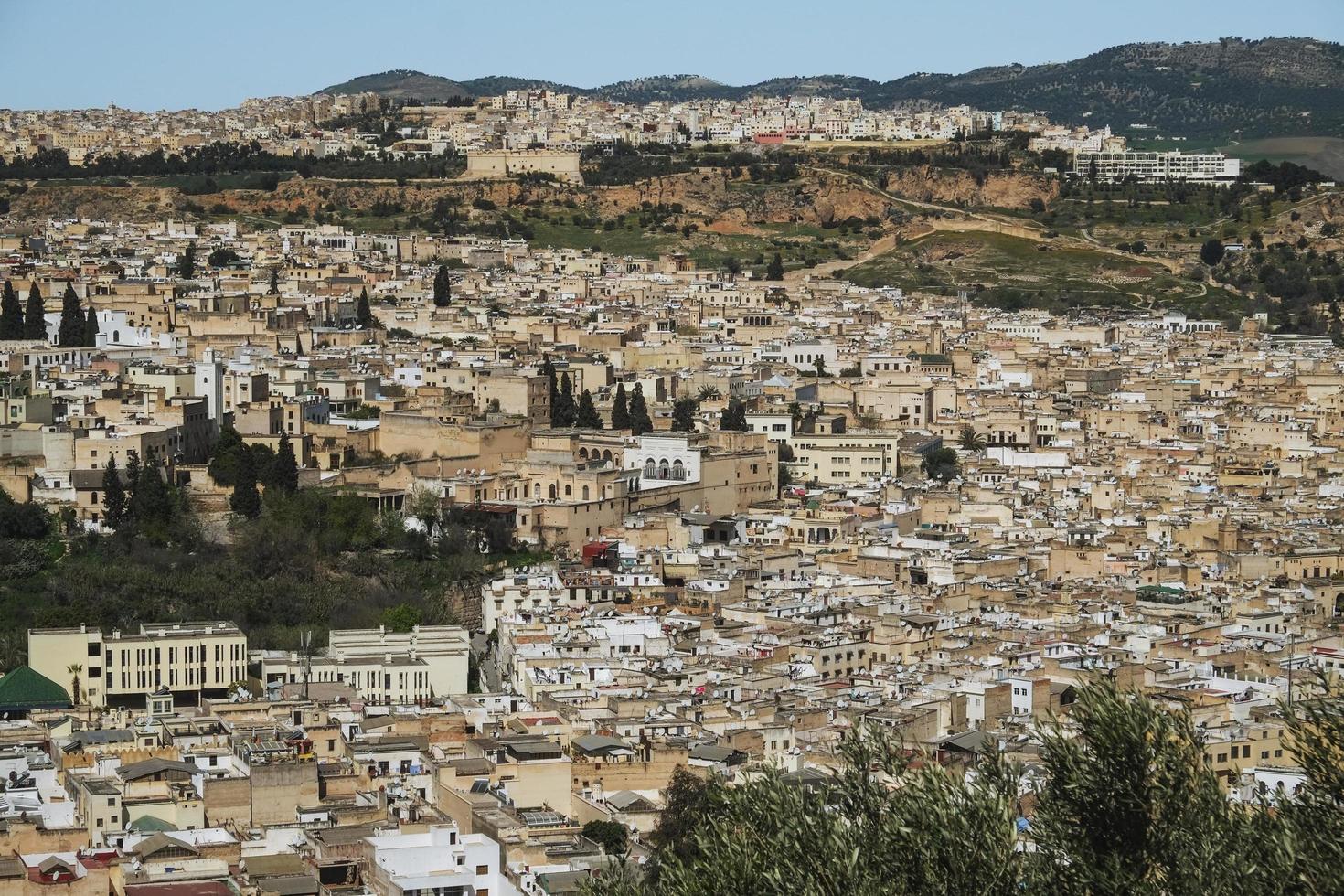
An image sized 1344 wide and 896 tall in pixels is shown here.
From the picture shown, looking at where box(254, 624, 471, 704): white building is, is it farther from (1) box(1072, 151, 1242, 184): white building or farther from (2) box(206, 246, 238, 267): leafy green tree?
(1) box(1072, 151, 1242, 184): white building

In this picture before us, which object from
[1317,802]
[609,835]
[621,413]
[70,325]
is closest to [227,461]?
[621,413]

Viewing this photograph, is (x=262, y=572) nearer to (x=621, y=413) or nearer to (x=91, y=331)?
(x=621, y=413)

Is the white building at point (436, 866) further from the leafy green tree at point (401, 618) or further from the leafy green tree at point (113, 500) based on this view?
the leafy green tree at point (113, 500)

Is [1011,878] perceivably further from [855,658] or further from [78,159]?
[78,159]

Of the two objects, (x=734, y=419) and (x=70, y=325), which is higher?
(x=70, y=325)

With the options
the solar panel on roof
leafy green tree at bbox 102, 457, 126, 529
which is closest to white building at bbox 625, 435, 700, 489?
leafy green tree at bbox 102, 457, 126, 529

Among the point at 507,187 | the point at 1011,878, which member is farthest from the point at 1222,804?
the point at 507,187
